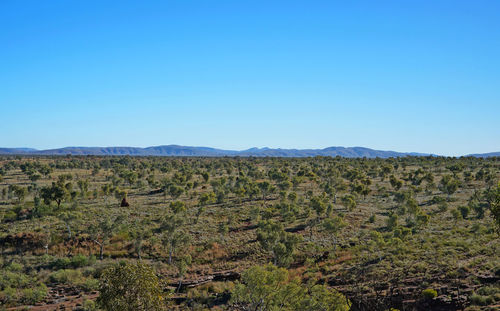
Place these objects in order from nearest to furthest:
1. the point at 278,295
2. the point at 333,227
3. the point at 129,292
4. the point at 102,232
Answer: the point at 129,292, the point at 278,295, the point at 102,232, the point at 333,227

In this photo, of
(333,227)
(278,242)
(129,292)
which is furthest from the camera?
(333,227)

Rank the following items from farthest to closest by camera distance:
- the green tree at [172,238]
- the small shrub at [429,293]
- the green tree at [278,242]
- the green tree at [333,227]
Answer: the green tree at [333,227]
the green tree at [172,238]
the green tree at [278,242]
the small shrub at [429,293]

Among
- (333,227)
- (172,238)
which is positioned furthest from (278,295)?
(333,227)

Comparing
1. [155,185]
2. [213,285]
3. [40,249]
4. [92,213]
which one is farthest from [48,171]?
[213,285]

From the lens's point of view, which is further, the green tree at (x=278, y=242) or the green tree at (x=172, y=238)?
the green tree at (x=172, y=238)

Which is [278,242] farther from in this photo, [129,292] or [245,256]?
[129,292]

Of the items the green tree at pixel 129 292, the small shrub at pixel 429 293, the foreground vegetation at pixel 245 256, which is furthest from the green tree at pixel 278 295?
the green tree at pixel 129 292

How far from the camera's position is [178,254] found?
47938mm

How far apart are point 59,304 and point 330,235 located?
41.5m

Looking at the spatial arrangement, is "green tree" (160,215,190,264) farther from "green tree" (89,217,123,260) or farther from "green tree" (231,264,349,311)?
"green tree" (231,264,349,311)

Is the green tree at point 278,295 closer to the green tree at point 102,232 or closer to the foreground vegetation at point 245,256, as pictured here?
the foreground vegetation at point 245,256

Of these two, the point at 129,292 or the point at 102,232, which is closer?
the point at 129,292

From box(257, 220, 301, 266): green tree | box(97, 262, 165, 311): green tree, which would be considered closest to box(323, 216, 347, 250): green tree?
box(257, 220, 301, 266): green tree

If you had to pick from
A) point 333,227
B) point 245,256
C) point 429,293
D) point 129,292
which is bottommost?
point 245,256
